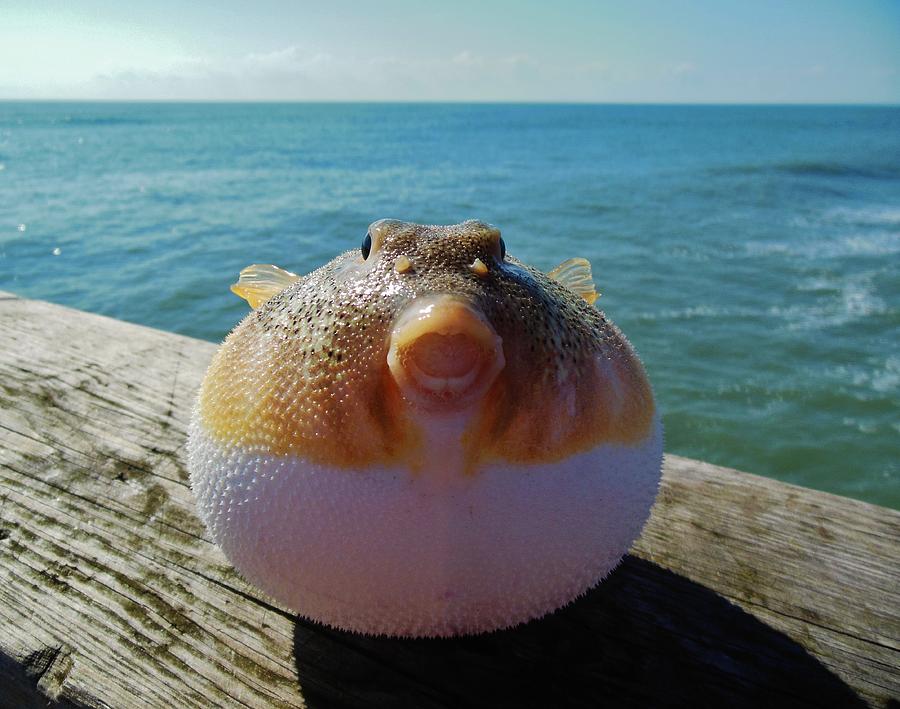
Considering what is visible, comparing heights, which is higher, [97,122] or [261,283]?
[261,283]

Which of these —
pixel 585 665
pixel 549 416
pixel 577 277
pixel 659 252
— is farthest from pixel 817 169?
pixel 549 416

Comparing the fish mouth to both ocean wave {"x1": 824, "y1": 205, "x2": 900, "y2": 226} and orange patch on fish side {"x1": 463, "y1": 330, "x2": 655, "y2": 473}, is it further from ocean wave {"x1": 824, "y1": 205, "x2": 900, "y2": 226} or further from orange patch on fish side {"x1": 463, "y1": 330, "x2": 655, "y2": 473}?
ocean wave {"x1": 824, "y1": 205, "x2": 900, "y2": 226}

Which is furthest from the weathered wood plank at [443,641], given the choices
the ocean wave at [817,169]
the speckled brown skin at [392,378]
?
the ocean wave at [817,169]

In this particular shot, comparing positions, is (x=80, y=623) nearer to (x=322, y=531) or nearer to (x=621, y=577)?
(x=322, y=531)

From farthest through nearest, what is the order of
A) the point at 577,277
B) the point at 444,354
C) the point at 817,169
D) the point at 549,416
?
the point at 817,169 → the point at 577,277 → the point at 549,416 → the point at 444,354

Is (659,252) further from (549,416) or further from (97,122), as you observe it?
(97,122)

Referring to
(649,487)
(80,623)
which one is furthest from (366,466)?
(80,623)
